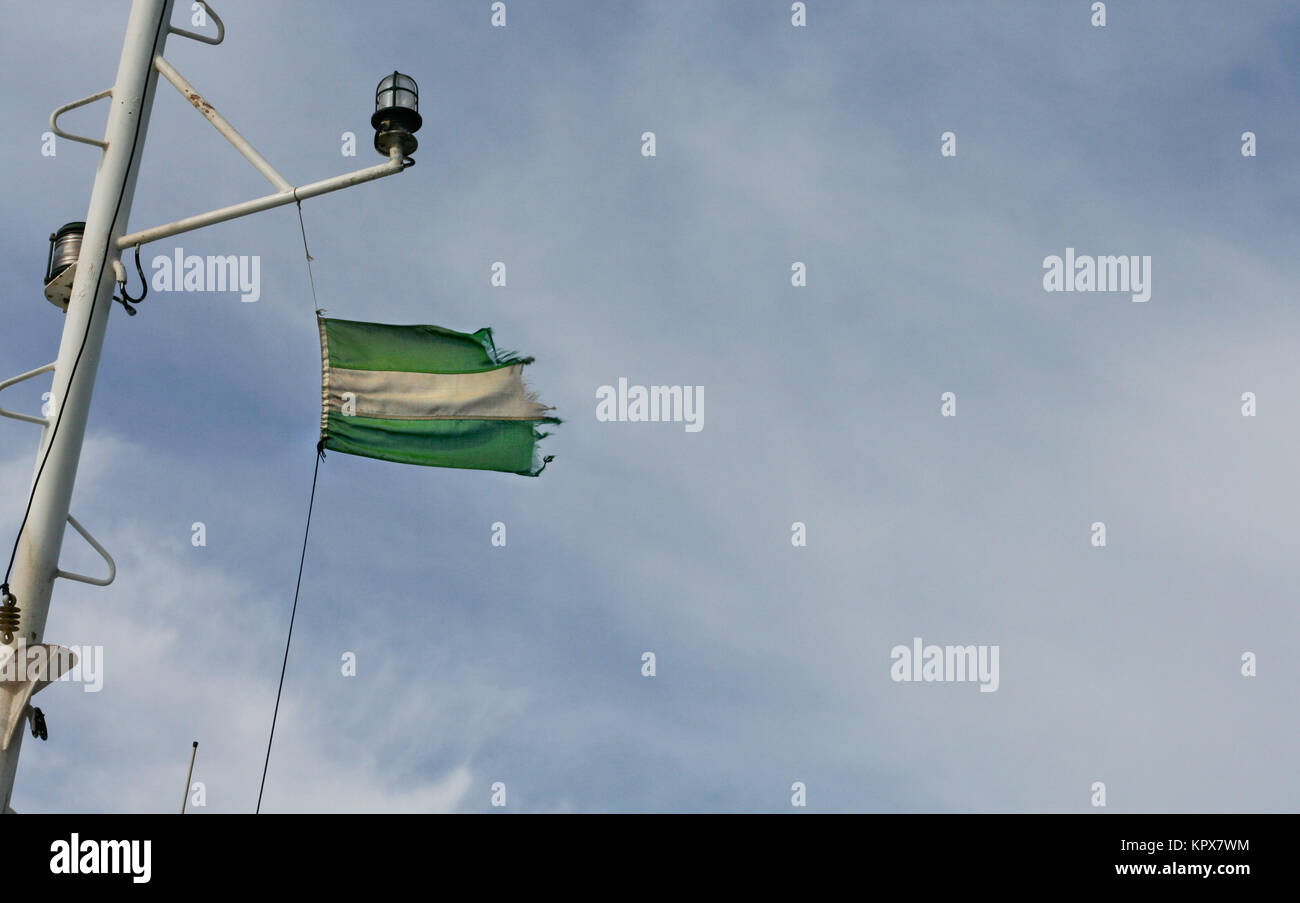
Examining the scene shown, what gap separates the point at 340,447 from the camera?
12.8 metres

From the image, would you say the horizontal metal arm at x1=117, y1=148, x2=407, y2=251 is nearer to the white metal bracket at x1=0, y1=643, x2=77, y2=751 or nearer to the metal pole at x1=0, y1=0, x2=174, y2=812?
the metal pole at x1=0, y1=0, x2=174, y2=812

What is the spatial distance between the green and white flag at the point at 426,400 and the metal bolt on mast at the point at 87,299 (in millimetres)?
2107

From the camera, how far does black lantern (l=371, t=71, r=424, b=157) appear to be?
11.7 metres

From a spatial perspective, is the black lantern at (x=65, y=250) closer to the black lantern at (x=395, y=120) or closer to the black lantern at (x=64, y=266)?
the black lantern at (x=64, y=266)

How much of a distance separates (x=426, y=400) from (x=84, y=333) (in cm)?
333

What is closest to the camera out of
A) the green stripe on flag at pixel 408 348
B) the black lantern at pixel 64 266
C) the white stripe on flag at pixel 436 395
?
the black lantern at pixel 64 266

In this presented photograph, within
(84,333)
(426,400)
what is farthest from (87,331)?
(426,400)

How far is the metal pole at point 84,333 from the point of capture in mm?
10188

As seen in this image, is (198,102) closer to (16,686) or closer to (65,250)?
(65,250)

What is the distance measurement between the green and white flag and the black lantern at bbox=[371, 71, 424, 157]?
7.39ft

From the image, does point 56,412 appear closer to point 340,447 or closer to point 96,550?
point 96,550

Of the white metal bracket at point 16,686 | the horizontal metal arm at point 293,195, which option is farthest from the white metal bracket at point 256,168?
the white metal bracket at point 16,686
